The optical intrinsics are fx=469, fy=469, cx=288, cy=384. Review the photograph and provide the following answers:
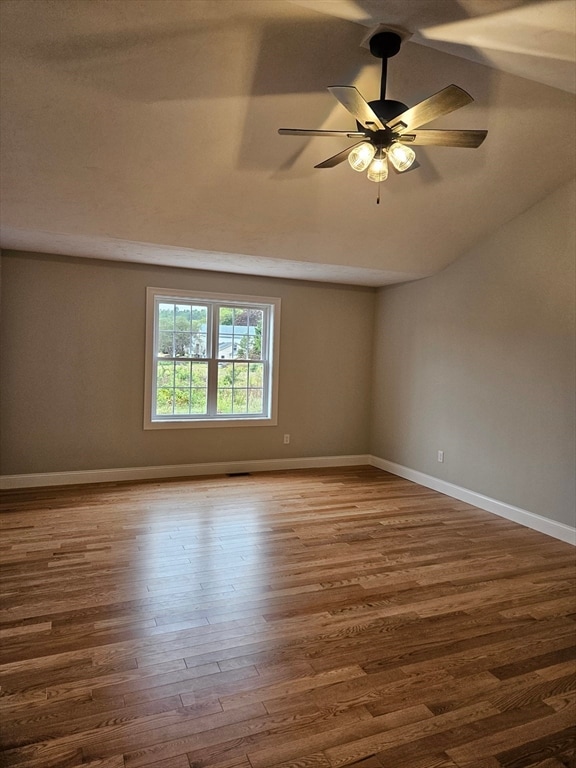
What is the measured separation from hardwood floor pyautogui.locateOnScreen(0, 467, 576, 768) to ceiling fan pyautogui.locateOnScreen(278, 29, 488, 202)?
8.28 feet

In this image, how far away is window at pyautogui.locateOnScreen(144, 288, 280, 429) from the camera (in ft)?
18.0

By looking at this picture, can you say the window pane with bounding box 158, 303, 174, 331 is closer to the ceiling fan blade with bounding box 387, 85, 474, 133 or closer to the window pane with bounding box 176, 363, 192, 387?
the window pane with bounding box 176, 363, 192, 387

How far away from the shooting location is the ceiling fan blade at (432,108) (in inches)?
80.9

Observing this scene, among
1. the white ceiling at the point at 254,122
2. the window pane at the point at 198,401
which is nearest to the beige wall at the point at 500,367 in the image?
the white ceiling at the point at 254,122

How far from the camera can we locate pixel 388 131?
2.43 meters

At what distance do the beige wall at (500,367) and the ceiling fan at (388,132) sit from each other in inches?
76.3

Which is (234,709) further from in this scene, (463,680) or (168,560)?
(168,560)

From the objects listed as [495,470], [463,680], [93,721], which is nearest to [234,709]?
[93,721]

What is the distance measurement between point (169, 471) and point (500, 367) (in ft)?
12.3

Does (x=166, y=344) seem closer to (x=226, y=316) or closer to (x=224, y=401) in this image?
(x=226, y=316)

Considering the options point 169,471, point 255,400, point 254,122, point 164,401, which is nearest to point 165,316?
point 164,401

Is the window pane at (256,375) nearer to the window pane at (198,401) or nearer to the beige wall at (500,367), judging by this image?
the window pane at (198,401)

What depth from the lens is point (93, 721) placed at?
178cm

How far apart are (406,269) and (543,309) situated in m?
1.54
